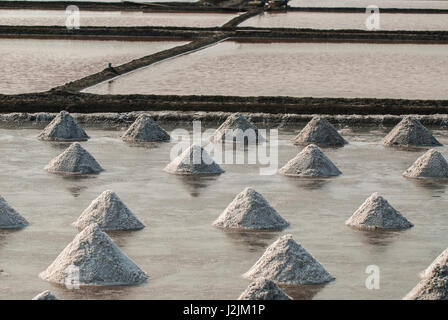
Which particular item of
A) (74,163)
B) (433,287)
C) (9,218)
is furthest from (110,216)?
(433,287)

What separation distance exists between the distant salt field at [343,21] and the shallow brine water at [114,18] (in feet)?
6.30

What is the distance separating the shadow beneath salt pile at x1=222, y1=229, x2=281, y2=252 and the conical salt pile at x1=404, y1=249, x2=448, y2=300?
2808 mm

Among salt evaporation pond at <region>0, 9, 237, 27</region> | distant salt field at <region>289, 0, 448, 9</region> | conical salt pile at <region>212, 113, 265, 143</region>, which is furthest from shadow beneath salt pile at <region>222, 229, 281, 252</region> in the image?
distant salt field at <region>289, 0, 448, 9</region>

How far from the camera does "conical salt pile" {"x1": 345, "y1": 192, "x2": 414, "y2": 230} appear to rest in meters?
16.7

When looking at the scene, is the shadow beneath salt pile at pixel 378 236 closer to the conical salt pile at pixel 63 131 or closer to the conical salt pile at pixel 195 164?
the conical salt pile at pixel 195 164

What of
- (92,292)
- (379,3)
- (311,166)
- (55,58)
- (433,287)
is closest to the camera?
(433,287)

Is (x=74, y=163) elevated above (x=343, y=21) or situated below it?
above

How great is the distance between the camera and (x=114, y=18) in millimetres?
55781

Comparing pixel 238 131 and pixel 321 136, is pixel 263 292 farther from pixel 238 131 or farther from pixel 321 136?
pixel 238 131

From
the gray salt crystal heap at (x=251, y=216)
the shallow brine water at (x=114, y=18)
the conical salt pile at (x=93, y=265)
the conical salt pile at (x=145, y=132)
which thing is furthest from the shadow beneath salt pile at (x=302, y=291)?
the shallow brine water at (x=114, y=18)

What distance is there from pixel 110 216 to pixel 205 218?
4.96 feet

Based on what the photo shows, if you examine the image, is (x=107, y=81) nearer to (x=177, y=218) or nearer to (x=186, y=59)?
(x=186, y=59)

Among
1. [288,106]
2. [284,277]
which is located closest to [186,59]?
[288,106]

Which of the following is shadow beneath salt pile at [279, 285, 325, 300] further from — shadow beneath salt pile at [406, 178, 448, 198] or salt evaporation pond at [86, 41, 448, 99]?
salt evaporation pond at [86, 41, 448, 99]
